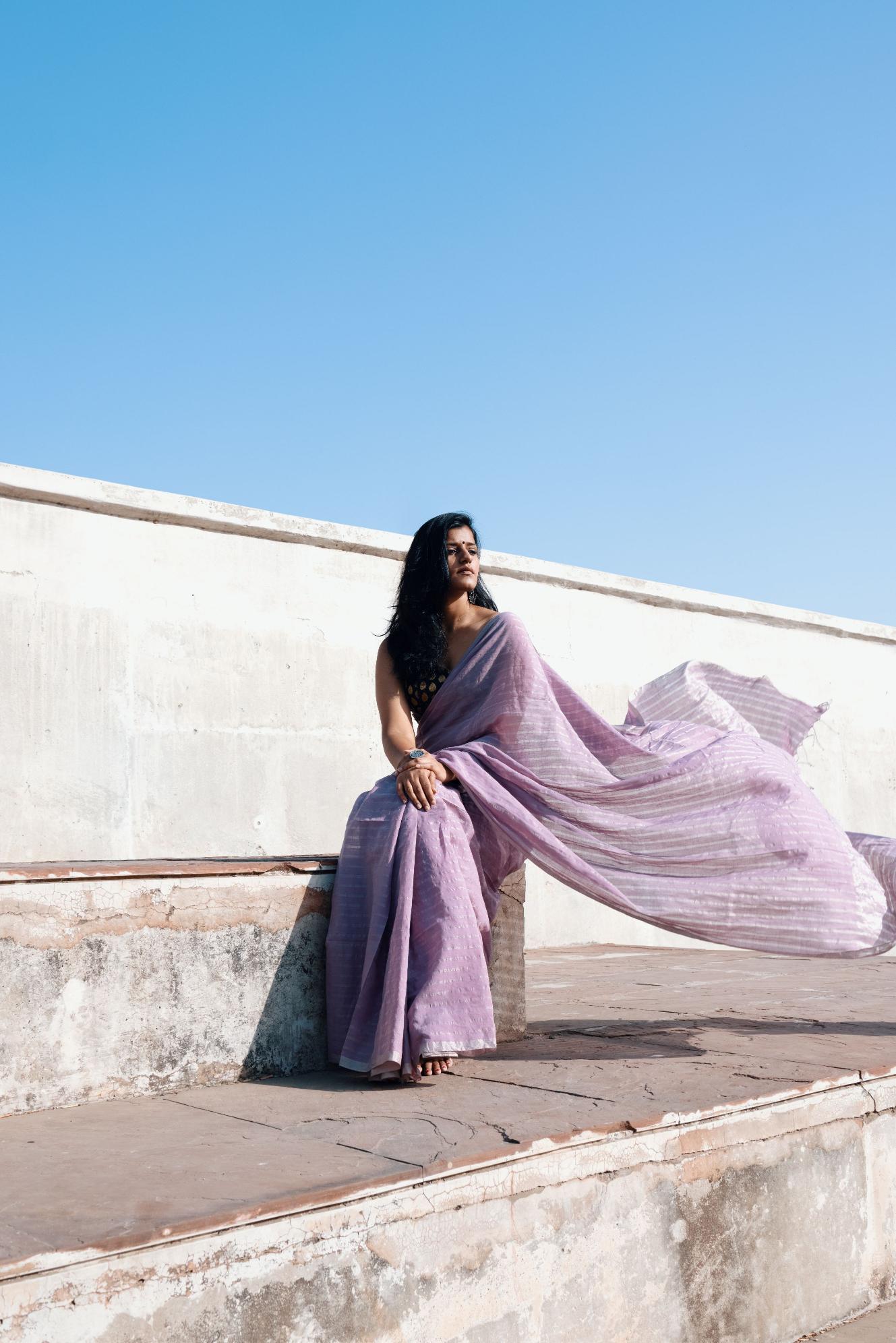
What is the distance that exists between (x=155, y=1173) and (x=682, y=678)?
239cm

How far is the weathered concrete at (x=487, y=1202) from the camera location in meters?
1.74

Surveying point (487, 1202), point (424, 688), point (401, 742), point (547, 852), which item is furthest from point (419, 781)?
point (487, 1202)

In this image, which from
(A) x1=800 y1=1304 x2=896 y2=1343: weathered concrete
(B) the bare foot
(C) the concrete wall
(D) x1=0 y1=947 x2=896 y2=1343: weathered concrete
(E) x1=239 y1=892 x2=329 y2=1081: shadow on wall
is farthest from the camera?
(C) the concrete wall

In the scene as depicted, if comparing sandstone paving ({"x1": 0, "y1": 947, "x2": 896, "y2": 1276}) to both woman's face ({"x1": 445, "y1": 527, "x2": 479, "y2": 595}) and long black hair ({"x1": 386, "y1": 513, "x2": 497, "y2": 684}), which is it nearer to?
long black hair ({"x1": 386, "y1": 513, "x2": 497, "y2": 684})

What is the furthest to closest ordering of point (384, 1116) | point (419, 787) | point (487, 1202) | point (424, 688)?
point (424, 688) → point (419, 787) → point (384, 1116) → point (487, 1202)

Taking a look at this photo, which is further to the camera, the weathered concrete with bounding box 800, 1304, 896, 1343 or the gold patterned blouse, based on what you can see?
the gold patterned blouse

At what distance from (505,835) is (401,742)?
383 millimetres

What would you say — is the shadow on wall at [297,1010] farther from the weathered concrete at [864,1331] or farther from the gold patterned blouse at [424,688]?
the weathered concrete at [864,1331]

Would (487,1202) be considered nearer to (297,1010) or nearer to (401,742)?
(297,1010)

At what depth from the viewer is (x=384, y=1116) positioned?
2.47 metres

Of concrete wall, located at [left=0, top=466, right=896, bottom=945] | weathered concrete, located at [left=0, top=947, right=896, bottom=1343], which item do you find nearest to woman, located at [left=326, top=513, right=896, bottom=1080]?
weathered concrete, located at [left=0, top=947, right=896, bottom=1343]

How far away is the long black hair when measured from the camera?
354 cm

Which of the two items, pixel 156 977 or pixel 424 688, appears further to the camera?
pixel 424 688

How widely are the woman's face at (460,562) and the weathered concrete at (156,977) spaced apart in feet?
2.90
